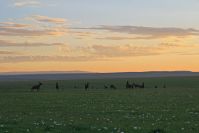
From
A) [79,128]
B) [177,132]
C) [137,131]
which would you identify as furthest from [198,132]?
[79,128]

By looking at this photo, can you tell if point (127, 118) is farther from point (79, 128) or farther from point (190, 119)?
point (79, 128)

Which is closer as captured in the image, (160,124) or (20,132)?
(20,132)

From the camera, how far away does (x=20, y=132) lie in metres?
19.6

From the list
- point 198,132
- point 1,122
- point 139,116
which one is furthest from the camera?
point 139,116

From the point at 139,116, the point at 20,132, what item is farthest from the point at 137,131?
the point at 139,116

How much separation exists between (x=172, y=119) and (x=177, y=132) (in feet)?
17.1

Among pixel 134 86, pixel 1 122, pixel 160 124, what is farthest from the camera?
pixel 134 86

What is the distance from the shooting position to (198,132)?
19.0 meters

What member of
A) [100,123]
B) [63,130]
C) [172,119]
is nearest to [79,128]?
[63,130]

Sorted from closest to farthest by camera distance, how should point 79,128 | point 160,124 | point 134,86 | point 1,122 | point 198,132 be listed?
point 198,132
point 79,128
point 160,124
point 1,122
point 134,86

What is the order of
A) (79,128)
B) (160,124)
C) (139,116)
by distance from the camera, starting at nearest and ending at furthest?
(79,128), (160,124), (139,116)

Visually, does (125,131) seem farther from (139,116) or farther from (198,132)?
(139,116)

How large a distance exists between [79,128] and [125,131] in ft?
7.61

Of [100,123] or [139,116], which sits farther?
[139,116]
